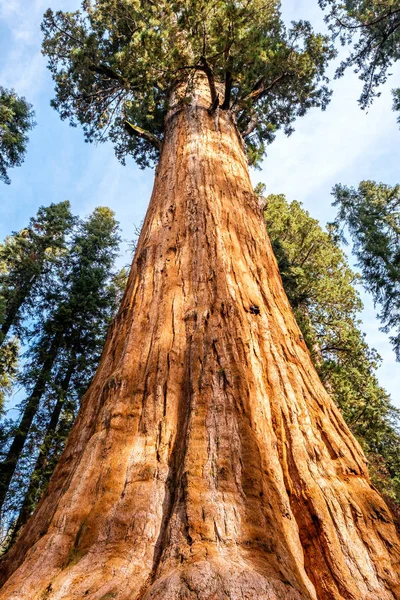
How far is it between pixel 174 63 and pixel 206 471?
6.00 metres

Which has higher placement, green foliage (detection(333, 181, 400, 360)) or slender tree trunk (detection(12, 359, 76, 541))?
green foliage (detection(333, 181, 400, 360))

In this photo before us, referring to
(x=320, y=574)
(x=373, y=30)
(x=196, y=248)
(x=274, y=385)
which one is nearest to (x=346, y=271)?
(x=373, y=30)

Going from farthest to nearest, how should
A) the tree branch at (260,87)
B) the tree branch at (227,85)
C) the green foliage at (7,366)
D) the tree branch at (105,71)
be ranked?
the green foliage at (7,366)
the tree branch at (105,71)
the tree branch at (260,87)
the tree branch at (227,85)

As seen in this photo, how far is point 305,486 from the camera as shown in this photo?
81.2 inches

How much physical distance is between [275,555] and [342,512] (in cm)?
57

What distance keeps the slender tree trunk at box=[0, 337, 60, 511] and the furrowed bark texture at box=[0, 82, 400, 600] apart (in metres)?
8.45

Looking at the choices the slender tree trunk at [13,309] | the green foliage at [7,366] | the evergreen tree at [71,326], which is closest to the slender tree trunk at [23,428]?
the evergreen tree at [71,326]

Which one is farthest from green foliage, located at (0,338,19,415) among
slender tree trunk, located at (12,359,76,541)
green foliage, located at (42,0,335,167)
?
green foliage, located at (42,0,335,167)

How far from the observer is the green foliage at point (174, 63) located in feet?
19.1

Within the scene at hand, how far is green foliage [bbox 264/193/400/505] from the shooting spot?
8586 millimetres

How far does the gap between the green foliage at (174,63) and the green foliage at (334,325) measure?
106 inches

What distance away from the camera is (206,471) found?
1.91 m

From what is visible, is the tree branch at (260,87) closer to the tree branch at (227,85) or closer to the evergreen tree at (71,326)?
the tree branch at (227,85)

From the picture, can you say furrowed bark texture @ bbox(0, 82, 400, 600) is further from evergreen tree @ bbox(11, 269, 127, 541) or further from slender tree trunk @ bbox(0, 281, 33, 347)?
slender tree trunk @ bbox(0, 281, 33, 347)
